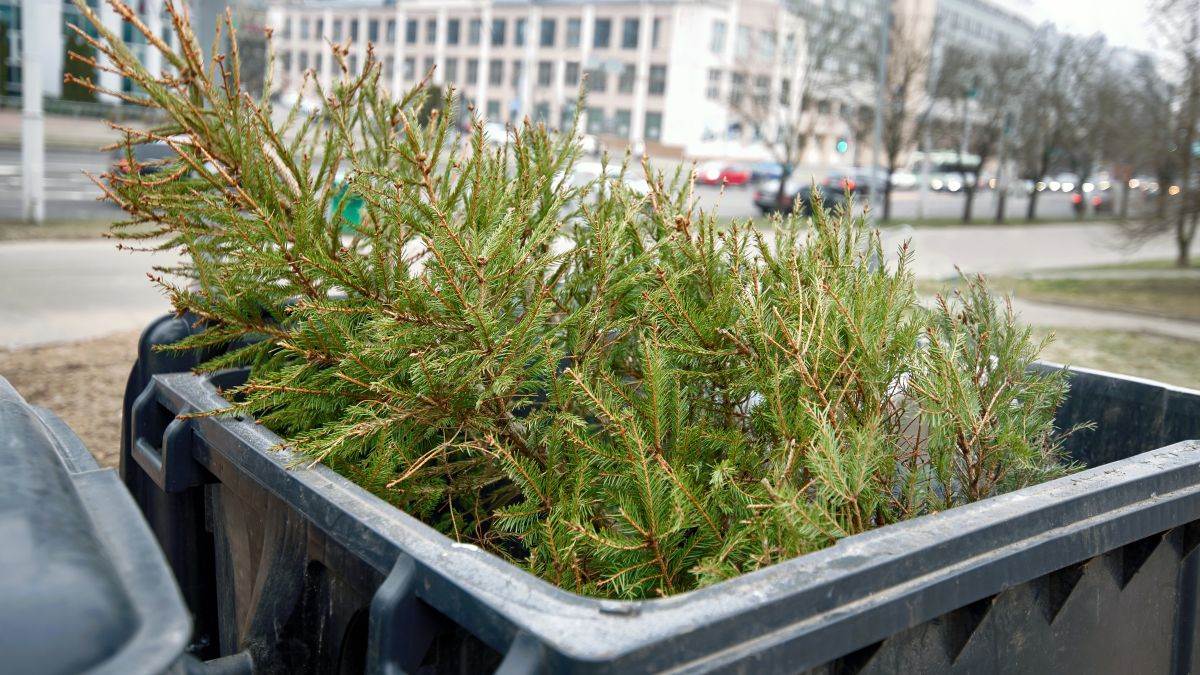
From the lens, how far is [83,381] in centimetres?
698

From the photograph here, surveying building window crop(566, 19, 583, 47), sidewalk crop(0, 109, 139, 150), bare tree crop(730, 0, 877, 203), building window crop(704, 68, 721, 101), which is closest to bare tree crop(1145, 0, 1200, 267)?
bare tree crop(730, 0, 877, 203)

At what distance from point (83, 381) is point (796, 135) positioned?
3085 centimetres

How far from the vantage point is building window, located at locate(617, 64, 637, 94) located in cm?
8250

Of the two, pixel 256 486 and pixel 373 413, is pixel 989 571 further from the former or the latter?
pixel 256 486

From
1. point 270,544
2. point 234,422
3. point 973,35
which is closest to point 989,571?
point 270,544

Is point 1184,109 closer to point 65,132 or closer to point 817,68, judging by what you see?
point 817,68

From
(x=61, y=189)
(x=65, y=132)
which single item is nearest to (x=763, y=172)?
(x=65, y=132)

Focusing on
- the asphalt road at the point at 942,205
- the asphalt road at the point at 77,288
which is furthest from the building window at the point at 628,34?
the asphalt road at the point at 77,288

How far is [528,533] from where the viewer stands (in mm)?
1958

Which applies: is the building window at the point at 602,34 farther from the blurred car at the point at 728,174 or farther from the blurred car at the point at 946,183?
the blurred car at the point at 728,174

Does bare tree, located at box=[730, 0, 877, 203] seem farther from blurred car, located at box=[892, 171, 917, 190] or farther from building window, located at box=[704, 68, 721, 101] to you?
building window, located at box=[704, 68, 721, 101]

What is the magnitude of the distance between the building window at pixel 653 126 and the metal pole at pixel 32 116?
226 ft

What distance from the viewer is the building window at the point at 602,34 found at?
3290 inches

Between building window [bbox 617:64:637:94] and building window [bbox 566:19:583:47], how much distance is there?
4.97 meters
